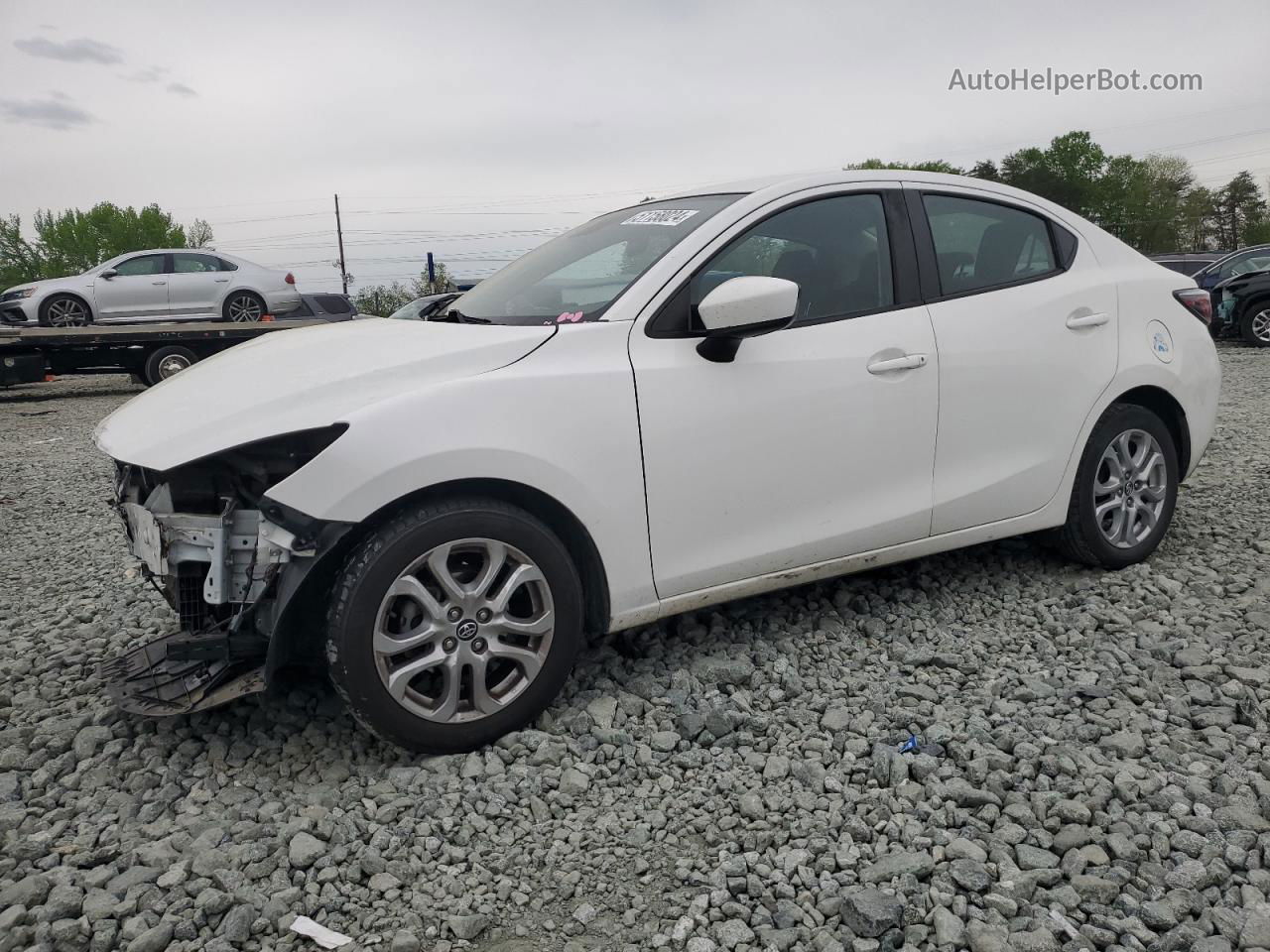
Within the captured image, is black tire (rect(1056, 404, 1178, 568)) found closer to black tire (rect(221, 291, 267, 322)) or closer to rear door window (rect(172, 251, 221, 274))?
black tire (rect(221, 291, 267, 322))

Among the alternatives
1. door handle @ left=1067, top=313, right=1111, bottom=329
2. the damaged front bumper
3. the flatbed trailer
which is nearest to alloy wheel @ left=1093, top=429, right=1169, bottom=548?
door handle @ left=1067, top=313, right=1111, bottom=329

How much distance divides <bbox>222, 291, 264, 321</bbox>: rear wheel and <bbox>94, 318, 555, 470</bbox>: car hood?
14.1 meters

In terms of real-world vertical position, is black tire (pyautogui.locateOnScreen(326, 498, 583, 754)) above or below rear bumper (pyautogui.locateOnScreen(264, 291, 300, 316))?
below

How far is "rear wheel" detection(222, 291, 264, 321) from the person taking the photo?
53.9ft

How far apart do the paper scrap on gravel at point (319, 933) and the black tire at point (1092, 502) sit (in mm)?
3284

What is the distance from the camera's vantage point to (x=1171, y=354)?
4375 mm

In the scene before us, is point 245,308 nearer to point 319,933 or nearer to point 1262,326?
point 319,933

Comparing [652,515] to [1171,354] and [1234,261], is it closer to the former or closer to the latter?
[1171,354]

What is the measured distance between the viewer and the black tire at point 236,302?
16.4 metres

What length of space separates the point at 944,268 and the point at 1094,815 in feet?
6.93

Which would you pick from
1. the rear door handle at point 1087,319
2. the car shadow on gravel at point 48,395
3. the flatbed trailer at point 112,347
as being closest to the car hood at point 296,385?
the rear door handle at point 1087,319

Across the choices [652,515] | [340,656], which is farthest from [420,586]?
[652,515]

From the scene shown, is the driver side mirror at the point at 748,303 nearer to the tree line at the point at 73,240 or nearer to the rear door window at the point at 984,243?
the rear door window at the point at 984,243

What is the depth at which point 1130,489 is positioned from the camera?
4.35 meters
